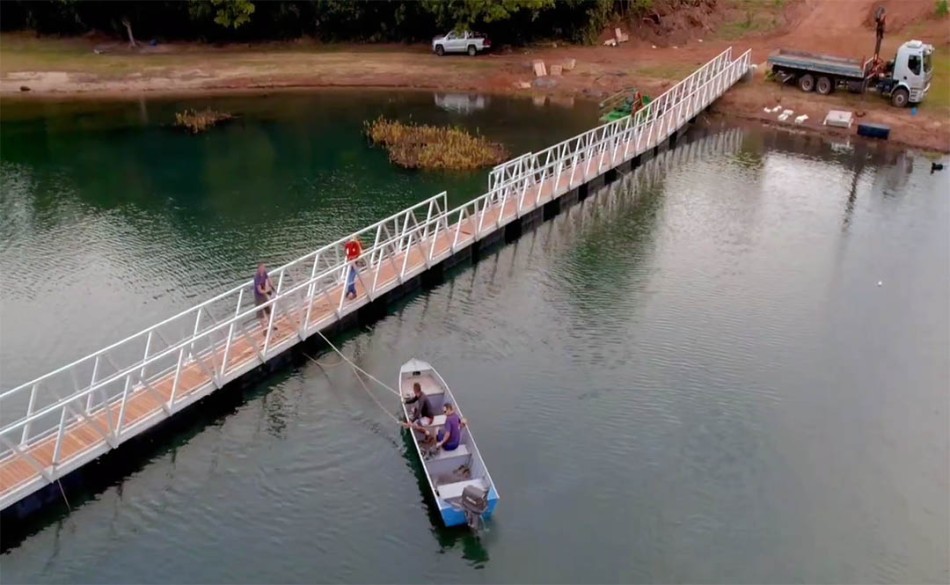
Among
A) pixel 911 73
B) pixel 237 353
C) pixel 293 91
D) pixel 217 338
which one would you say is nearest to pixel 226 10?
pixel 293 91

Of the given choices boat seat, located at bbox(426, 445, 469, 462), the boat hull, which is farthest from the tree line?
the boat hull

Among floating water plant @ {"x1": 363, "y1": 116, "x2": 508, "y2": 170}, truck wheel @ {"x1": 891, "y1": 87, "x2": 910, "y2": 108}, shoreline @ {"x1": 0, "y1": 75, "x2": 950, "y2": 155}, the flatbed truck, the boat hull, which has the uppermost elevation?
the flatbed truck

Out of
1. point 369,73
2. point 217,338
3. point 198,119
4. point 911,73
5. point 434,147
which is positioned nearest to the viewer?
point 217,338

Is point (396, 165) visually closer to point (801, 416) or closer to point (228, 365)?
point (228, 365)

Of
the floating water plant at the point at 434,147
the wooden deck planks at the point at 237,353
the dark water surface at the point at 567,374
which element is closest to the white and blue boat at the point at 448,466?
the dark water surface at the point at 567,374

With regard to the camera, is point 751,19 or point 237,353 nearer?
point 237,353

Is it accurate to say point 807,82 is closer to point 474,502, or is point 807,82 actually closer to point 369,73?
point 369,73

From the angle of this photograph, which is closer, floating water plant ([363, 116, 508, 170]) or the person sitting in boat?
the person sitting in boat

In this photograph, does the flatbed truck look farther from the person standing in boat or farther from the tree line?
the person standing in boat
